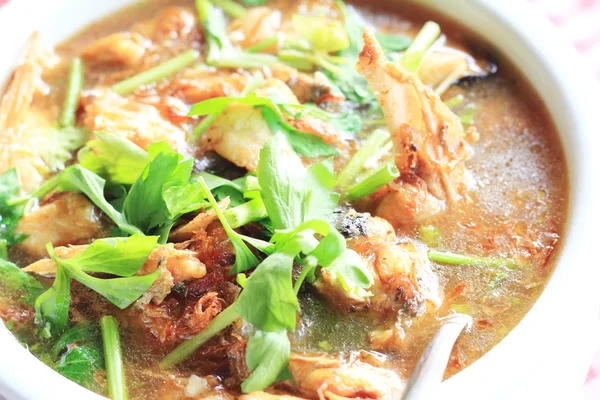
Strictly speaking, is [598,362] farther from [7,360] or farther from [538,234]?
[7,360]

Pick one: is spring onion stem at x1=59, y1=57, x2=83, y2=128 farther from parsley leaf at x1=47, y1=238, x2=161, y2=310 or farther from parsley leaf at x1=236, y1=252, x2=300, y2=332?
parsley leaf at x1=236, y1=252, x2=300, y2=332

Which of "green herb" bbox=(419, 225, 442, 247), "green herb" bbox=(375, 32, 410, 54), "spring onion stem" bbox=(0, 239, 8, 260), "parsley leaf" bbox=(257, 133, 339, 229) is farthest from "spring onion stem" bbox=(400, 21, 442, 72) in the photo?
"spring onion stem" bbox=(0, 239, 8, 260)

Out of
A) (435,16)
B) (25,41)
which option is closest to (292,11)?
(435,16)

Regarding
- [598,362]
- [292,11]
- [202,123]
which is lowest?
[598,362]

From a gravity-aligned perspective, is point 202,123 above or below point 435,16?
below

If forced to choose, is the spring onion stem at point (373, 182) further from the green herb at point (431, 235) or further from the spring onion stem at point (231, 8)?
the spring onion stem at point (231, 8)

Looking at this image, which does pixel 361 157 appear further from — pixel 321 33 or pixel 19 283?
pixel 19 283
